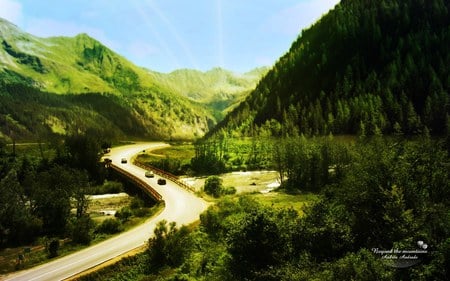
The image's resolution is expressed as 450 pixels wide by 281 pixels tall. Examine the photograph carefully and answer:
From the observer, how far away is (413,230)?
29.7m

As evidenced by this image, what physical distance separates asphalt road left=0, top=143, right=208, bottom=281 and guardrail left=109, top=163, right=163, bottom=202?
1459mm

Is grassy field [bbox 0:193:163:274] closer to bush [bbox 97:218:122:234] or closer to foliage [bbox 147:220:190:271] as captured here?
bush [bbox 97:218:122:234]

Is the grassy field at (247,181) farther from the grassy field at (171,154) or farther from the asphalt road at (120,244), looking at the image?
the grassy field at (171,154)

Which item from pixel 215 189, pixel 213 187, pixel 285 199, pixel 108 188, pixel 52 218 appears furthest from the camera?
pixel 108 188

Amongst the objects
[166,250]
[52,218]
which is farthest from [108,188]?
[166,250]

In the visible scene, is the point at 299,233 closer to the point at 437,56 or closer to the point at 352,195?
the point at 352,195

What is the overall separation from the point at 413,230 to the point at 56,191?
→ 65.3 m

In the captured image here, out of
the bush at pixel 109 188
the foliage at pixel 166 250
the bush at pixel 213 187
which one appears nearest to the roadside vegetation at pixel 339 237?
the foliage at pixel 166 250

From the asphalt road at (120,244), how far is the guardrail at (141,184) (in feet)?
4.79

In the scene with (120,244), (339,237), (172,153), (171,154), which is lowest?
(120,244)

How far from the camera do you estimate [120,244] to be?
52.1 metres

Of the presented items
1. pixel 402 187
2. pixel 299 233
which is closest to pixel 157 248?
pixel 299 233

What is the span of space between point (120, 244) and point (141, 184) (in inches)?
1743

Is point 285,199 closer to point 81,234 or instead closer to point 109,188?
point 81,234
